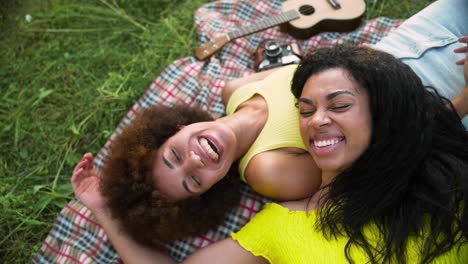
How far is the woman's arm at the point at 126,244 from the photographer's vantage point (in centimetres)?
222

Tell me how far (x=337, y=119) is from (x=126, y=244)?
1.54m

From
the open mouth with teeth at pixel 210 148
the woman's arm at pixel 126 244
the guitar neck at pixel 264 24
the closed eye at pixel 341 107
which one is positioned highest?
the closed eye at pixel 341 107

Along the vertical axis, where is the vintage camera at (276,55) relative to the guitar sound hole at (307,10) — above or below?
below

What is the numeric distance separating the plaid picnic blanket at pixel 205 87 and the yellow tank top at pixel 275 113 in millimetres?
453

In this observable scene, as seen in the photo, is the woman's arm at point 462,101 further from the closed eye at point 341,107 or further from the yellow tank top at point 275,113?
the yellow tank top at point 275,113

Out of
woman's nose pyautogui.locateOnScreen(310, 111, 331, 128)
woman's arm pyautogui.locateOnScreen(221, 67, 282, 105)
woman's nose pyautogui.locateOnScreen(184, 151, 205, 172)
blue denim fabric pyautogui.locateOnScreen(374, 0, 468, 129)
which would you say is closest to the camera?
woman's nose pyautogui.locateOnScreen(310, 111, 331, 128)

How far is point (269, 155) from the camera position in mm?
2445

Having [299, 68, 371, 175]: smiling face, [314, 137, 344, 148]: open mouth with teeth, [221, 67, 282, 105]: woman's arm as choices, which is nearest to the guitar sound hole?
[221, 67, 282, 105]: woman's arm

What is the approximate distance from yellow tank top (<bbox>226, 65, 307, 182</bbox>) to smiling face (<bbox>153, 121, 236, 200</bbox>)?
0.26 meters

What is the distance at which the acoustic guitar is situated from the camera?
3.33 m

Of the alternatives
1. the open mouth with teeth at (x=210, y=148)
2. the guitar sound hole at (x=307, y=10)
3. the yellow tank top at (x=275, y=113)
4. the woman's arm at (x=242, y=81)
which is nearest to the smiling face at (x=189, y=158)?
the open mouth with teeth at (x=210, y=148)

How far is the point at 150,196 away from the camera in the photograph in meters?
2.29

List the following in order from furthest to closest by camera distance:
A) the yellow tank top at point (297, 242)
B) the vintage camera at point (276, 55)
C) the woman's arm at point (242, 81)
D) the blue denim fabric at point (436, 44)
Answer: the vintage camera at point (276, 55) < the woman's arm at point (242, 81) < the blue denim fabric at point (436, 44) < the yellow tank top at point (297, 242)

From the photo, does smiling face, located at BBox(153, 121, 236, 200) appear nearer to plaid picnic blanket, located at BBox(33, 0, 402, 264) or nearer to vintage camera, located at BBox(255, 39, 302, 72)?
plaid picnic blanket, located at BBox(33, 0, 402, 264)
